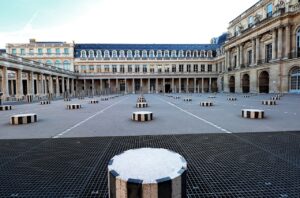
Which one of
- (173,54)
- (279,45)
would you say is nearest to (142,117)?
(279,45)

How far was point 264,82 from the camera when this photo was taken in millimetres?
35812

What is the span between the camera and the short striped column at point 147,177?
6.18 ft

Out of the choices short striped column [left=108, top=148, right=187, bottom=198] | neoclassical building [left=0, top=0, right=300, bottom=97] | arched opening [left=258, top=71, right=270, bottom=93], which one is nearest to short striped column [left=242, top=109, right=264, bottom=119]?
short striped column [left=108, top=148, right=187, bottom=198]

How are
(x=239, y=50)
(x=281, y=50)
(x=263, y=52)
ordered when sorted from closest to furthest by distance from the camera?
(x=281, y=50) → (x=263, y=52) → (x=239, y=50)

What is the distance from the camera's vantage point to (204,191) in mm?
2654

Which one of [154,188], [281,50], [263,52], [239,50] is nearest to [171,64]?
[239,50]

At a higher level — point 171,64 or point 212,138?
point 171,64

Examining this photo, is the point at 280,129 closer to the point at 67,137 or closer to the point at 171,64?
the point at 67,137

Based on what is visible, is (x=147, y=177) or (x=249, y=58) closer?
(x=147, y=177)

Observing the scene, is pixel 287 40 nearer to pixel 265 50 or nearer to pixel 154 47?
pixel 265 50

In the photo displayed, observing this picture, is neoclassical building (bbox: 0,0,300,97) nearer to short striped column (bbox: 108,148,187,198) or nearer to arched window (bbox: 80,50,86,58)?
arched window (bbox: 80,50,86,58)

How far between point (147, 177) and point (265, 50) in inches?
1598

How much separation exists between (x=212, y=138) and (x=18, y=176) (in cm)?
444

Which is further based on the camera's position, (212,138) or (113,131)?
(113,131)
